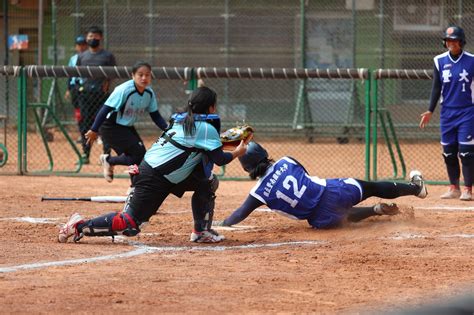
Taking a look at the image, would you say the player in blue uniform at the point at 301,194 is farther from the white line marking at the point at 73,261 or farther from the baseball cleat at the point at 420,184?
the white line marking at the point at 73,261

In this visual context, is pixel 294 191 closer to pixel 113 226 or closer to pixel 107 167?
pixel 113 226

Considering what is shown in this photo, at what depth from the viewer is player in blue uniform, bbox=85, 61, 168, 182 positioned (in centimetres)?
1048

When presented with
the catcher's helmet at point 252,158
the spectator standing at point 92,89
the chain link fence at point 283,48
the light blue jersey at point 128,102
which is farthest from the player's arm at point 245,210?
the chain link fence at point 283,48

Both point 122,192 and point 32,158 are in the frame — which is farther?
point 32,158

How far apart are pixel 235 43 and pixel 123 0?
7.66ft

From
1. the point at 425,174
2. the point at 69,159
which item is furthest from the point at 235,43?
the point at 425,174

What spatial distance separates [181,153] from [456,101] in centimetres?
452

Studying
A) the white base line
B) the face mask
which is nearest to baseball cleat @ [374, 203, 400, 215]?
the white base line

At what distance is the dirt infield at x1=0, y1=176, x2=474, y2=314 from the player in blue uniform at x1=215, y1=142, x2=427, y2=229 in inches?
5.9

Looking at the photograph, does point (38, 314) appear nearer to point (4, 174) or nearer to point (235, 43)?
point (4, 174)

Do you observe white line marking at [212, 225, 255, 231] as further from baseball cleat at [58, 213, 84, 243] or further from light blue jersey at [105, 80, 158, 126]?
light blue jersey at [105, 80, 158, 126]

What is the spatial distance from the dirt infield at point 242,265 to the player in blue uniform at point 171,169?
0.19 m

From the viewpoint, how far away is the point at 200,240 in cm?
836

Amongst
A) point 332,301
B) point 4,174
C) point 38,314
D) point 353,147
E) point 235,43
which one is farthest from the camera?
point 235,43
